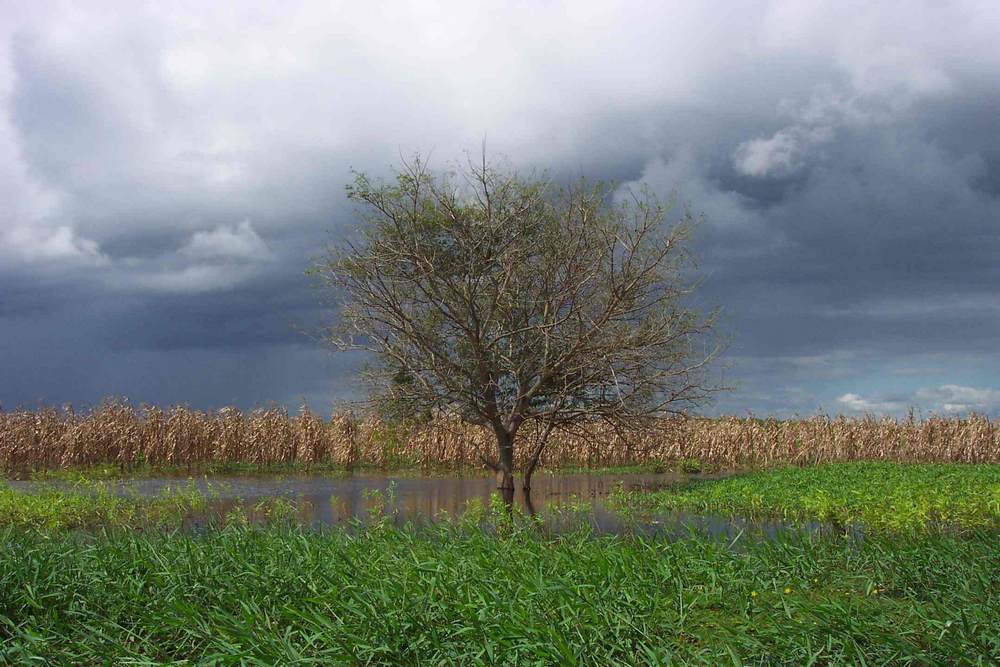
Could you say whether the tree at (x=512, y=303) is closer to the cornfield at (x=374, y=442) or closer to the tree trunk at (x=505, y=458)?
the tree trunk at (x=505, y=458)

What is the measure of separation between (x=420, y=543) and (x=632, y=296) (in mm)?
7655

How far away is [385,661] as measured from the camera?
550 centimetres

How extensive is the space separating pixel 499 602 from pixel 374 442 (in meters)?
24.0

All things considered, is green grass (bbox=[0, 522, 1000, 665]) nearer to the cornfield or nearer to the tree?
the tree

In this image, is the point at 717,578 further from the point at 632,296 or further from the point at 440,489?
the point at 440,489

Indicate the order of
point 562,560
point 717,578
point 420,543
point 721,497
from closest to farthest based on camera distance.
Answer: point 717,578
point 562,560
point 420,543
point 721,497

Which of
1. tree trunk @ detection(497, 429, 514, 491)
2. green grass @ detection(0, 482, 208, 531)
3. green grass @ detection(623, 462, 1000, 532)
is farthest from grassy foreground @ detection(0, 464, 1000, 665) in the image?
green grass @ detection(0, 482, 208, 531)

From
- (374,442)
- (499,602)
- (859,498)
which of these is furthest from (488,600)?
(374,442)

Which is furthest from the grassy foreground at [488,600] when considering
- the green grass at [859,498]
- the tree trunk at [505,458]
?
the green grass at [859,498]

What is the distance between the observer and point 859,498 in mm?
17078

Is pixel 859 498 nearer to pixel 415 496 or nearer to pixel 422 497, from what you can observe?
pixel 422 497

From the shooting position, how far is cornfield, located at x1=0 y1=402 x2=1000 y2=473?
92.5 ft

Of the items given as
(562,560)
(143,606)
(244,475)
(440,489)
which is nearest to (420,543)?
(562,560)

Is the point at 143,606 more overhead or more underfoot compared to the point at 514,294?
more underfoot
